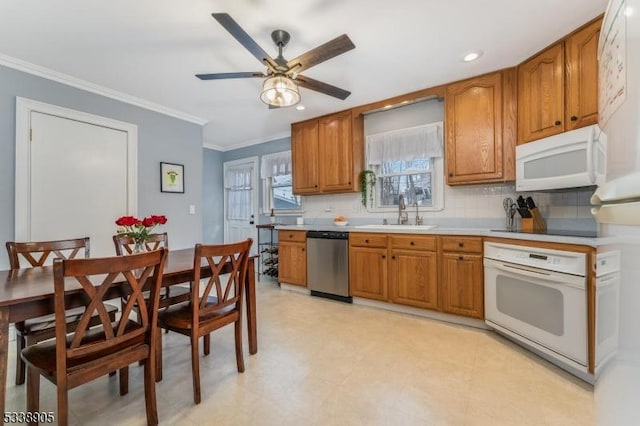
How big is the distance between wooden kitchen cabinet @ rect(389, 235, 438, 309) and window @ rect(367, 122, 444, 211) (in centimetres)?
69

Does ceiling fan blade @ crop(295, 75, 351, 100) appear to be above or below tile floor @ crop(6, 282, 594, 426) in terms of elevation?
above

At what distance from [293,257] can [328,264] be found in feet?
1.97

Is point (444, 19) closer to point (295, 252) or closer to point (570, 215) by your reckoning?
point (570, 215)

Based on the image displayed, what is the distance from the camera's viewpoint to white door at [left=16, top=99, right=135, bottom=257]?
2590mm

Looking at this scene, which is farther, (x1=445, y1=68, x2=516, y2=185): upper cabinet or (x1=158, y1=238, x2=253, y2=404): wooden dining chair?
(x1=445, y1=68, x2=516, y2=185): upper cabinet

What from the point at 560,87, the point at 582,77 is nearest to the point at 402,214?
the point at 560,87

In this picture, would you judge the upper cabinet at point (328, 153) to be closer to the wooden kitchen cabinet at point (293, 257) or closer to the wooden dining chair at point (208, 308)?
the wooden kitchen cabinet at point (293, 257)

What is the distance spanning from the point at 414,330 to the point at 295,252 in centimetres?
182

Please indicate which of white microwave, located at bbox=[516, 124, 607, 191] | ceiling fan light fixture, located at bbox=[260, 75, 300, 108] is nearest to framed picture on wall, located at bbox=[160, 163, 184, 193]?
ceiling fan light fixture, located at bbox=[260, 75, 300, 108]

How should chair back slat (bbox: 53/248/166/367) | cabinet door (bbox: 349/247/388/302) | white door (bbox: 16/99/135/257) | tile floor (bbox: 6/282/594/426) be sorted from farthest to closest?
1. cabinet door (bbox: 349/247/388/302)
2. white door (bbox: 16/99/135/257)
3. tile floor (bbox: 6/282/594/426)
4. chair back slat (bbox: 53/248/166/367)

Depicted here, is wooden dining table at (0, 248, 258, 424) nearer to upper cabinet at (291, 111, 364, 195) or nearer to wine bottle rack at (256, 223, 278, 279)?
upper cabinet at (291, 111, 364, 195)

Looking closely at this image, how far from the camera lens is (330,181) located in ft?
12.3

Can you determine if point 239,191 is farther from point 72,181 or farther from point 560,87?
point 560,87

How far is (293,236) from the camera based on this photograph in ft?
12.5
